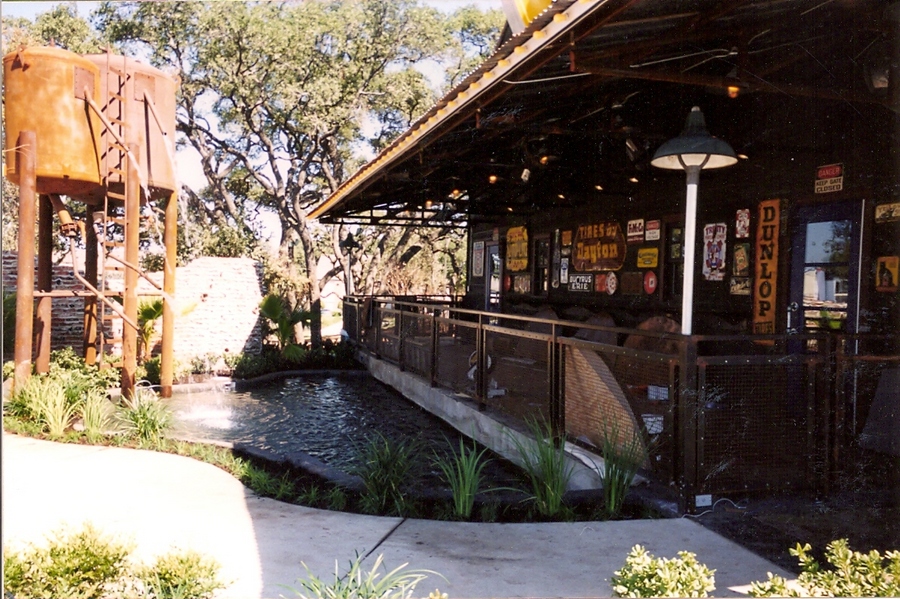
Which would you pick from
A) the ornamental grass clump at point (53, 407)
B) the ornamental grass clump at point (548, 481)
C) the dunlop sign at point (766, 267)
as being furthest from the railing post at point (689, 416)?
the ornamental grass clump at point (53, 407)

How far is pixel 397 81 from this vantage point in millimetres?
17906

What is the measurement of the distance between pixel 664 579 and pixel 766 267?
5.37 m

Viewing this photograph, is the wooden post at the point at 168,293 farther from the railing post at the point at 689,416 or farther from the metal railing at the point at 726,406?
the railing post at the point at 689,416

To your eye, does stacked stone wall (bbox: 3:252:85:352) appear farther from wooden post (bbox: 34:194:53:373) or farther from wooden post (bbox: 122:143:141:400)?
wooden post (bbox: 122:143:141:400)

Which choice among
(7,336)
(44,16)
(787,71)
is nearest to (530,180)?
(787,71)

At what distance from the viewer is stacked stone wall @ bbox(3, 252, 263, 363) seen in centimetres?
1320

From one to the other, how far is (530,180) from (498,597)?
8.23 meters

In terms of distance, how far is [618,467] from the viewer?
14.6 ft

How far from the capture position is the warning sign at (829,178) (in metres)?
6.30

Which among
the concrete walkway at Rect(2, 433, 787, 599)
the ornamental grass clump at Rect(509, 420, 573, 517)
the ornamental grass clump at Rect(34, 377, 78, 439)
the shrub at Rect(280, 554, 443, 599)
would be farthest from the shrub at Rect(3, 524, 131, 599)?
the ornamental grass clump at Rect(34, 377, 78, 439)

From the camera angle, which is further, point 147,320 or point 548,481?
point 147,320

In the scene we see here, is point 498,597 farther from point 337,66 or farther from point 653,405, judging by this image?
point 337,66

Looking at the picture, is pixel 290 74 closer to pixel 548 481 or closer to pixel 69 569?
pixel 548 481

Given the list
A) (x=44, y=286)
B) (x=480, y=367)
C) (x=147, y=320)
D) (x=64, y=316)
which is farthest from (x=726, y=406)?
(x=64, y=316)
